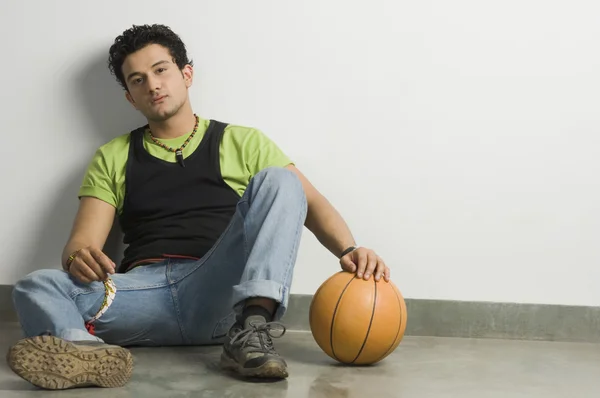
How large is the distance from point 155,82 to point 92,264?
29.1 inches

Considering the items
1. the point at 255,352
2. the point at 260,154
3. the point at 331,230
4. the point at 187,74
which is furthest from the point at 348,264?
the point at 187,74

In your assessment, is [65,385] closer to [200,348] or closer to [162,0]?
[200,348]

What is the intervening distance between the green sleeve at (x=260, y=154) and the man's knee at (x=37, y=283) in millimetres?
741

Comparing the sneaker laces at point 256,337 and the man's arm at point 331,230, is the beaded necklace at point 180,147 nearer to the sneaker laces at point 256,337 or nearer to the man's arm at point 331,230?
the man's arm at point 331,230

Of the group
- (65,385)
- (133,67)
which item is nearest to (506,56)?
(133,67)

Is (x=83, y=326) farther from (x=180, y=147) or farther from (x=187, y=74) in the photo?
(x=187, y=74)

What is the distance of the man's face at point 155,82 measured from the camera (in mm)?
2771

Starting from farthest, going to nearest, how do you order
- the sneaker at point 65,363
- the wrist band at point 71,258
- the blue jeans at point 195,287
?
the wrist band at point 71,258
the blue jeans at point 195,287
the sneaker at point 65,363

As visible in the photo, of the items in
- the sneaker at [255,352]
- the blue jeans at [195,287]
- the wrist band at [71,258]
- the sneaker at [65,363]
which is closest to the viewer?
the sneaker at [65,363]

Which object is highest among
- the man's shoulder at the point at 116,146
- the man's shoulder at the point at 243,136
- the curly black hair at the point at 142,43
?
the curly black hair at the point at 142,43

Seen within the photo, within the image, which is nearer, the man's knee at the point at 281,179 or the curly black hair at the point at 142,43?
the man's knee at the point at 281,179

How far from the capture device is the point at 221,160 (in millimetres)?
2797

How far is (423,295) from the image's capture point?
301 centimetres

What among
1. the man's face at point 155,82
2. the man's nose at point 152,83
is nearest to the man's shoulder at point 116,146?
the man's face at point 155,82
